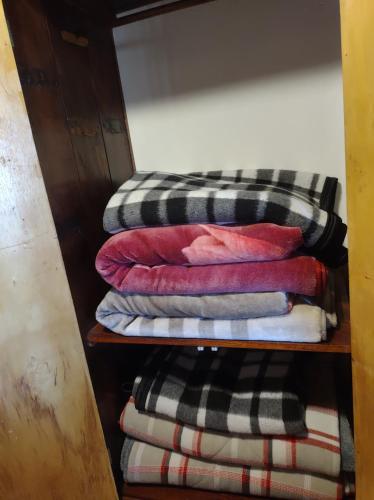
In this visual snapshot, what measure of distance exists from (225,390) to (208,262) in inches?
11.1

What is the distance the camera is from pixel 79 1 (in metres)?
0.74

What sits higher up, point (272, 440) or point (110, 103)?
point (110, 103)

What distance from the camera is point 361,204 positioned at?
484mm

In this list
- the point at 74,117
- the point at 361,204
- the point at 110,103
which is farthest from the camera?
the point at 110,103

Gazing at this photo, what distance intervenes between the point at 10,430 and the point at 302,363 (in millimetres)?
606

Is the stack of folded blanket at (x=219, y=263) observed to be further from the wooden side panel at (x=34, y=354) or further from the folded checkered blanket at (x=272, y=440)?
the folded checkered blanket at (x=272, y=440)

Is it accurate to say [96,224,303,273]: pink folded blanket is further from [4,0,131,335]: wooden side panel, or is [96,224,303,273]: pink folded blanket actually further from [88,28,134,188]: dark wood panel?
[88,28,134,188]: dark wood panel

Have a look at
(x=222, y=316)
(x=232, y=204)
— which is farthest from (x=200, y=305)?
(x=232, y=204)

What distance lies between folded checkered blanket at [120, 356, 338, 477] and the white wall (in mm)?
417

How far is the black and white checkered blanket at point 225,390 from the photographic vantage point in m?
0.67

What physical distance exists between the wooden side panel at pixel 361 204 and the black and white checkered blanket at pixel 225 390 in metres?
0.13

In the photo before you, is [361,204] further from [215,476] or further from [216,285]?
[215,476]

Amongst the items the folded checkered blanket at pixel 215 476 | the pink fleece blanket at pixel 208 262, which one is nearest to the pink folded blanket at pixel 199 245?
the pink fleece blanket at pixel 208 262

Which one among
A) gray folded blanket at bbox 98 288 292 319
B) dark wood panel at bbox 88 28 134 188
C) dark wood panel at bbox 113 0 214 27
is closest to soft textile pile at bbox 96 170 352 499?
gray folded blanket at bbox 98 288 292 319
